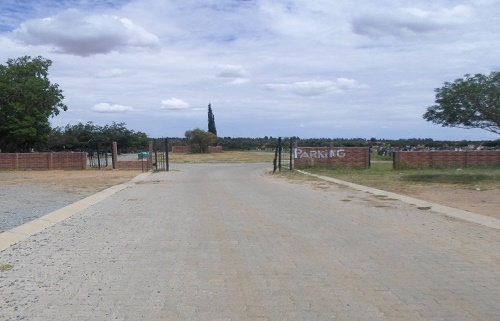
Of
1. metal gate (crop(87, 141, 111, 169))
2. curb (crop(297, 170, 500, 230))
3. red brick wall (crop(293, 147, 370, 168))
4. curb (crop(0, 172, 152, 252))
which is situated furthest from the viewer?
metal gate (crop(87, 141, 111, 169))

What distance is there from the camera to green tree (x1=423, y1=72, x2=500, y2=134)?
915 inches

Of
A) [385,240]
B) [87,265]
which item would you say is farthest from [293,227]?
[87,265]

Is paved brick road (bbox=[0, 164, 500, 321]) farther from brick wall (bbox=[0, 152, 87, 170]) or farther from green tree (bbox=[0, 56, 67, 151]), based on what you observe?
green tree (bbox=[0, 56, 67, 151])

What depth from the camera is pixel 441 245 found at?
9375 millimetres

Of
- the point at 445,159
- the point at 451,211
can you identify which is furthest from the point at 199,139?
the point at 451,211

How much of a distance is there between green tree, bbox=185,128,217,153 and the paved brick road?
68402 millimetres

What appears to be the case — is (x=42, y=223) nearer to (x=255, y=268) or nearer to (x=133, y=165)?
(x=255, y=268)

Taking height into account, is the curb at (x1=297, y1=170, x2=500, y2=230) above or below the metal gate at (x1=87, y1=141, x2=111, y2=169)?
below

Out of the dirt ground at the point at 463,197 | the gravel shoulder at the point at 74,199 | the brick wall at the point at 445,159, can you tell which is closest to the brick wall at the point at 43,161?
the gravel shoulder at the point at 74,199

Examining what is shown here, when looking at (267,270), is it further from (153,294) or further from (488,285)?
(488,285)

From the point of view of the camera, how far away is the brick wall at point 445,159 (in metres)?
33.6

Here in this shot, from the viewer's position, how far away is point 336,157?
114ft

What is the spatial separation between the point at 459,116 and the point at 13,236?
19959 millimetres

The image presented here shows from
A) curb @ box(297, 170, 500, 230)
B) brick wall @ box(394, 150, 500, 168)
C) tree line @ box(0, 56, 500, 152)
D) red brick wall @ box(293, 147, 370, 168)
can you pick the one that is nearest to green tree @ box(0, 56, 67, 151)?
tree line @ box(0, 56, 500, 152)
